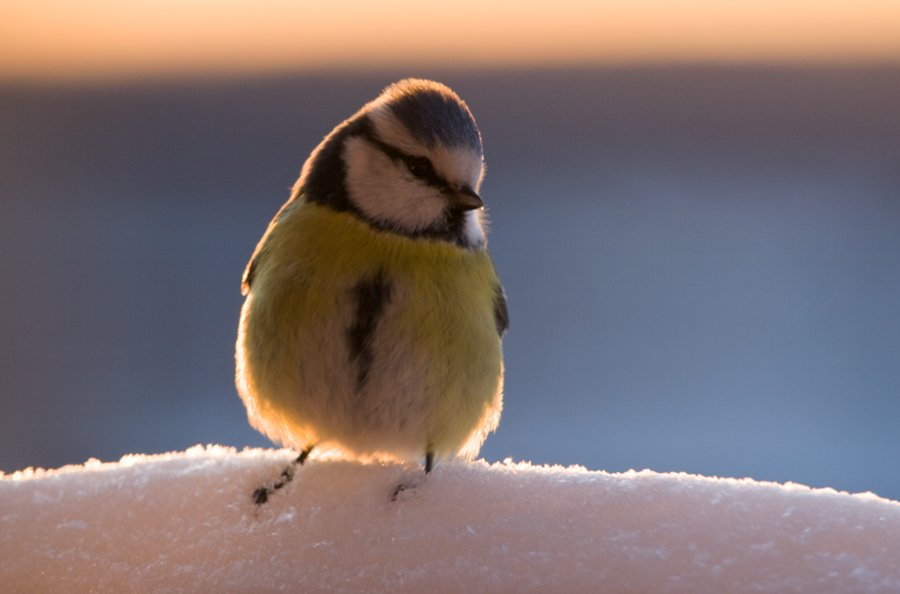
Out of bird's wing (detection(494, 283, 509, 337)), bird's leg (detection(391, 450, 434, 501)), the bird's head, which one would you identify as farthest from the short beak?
bird's leg (detection(391, 450, 434, 501))

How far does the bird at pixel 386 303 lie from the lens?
91 centimetres

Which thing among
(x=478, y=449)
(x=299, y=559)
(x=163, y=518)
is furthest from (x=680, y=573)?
(x=478, y=449)

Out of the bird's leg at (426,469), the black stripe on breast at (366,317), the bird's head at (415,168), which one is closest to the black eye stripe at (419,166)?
the bird's head at (415,168)

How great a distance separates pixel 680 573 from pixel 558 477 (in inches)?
5.5

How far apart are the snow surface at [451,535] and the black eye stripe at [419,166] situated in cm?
33

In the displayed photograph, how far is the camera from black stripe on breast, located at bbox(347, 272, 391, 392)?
0.90 meters

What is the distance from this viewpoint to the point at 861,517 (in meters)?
Answer: 0.61

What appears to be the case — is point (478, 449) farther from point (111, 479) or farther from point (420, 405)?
A: point (111, 479)

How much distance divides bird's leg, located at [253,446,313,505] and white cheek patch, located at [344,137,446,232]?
0.25 metres

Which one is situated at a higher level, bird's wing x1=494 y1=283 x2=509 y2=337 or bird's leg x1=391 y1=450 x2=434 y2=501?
bird's wing x1=494 y1=283 x2=509 y2=337

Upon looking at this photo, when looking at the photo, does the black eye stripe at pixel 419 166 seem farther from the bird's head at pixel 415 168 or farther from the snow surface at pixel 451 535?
the snow surface at pixel 451 535

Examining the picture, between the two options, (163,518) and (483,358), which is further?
(483,358)

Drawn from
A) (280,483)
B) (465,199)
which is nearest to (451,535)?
(280,483)

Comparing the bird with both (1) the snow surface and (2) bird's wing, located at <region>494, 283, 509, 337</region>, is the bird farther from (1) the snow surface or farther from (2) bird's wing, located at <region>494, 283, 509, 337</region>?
(1) the snow surface
